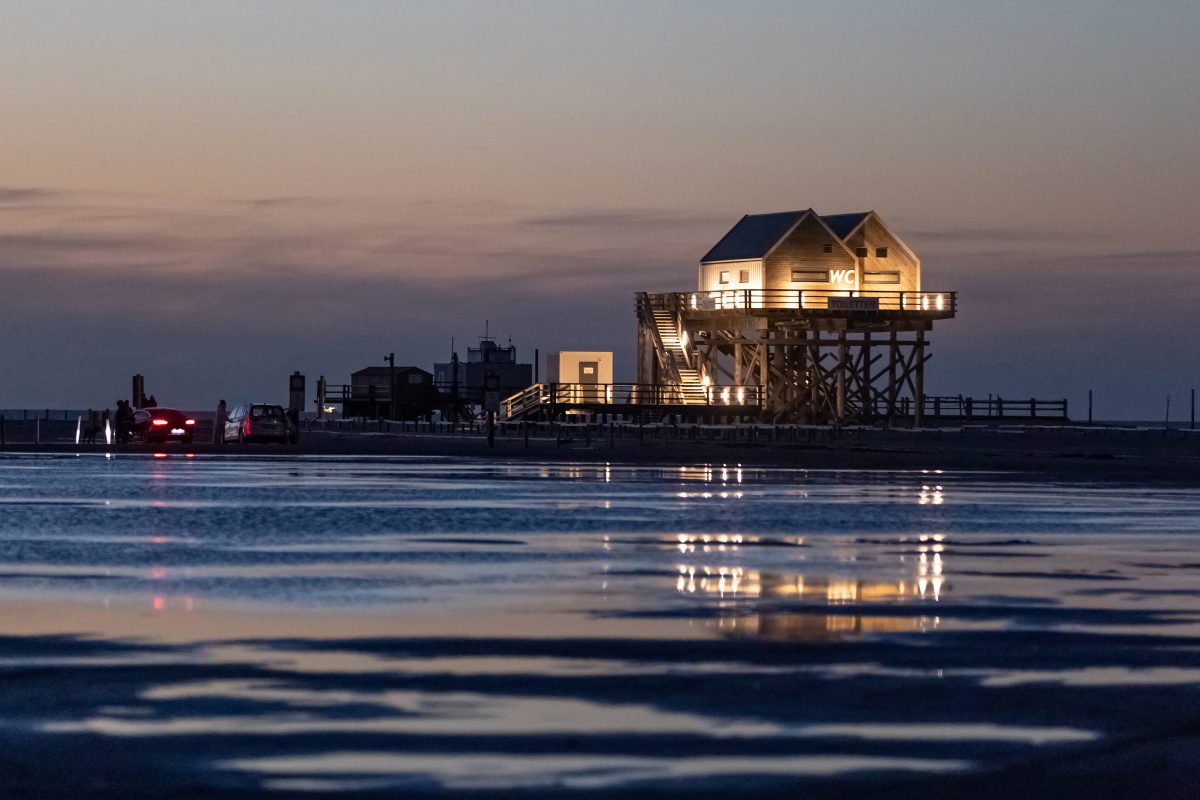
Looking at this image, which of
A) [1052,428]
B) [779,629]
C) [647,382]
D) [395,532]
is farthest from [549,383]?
[779,629]

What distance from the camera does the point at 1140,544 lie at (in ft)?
69.0

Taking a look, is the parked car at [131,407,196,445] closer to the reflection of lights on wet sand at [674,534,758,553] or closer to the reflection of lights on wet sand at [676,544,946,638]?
the reflection of lights on wet sand at [674,534,758,553]

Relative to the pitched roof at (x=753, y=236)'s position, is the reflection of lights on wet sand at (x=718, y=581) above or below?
below

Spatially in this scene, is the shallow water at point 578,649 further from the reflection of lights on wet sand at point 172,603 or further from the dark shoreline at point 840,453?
the dark shoreline at point 840,453

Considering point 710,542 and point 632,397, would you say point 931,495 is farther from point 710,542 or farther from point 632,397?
point 632,397

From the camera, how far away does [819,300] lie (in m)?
90.9

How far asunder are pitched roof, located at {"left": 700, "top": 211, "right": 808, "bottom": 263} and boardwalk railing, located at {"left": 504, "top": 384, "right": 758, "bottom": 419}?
6.34m

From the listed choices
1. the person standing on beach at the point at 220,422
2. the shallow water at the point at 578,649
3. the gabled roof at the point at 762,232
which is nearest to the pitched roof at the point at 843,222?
the gabled roof at the point at 762,232

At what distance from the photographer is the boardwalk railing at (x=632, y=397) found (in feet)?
296

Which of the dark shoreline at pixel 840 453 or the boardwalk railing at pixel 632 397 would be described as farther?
the boardwalk railing at pixel 632 397

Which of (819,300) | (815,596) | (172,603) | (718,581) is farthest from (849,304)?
(172,603)

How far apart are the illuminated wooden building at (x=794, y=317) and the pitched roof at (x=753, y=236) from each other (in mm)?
75

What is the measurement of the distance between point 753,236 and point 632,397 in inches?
387

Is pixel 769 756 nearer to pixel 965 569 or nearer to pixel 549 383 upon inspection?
pixel 965 569
